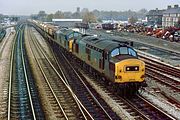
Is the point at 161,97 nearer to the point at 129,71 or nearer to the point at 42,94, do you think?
the point at 129,71

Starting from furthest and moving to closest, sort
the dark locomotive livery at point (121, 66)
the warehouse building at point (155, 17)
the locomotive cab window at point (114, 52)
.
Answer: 1. the warehouse building at point (155, 17)
2. the locomotive cab window at point (114, 52)
3. the dark locomotive livery at point (121, 66)

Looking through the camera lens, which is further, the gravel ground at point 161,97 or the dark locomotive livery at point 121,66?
the dark locomotive livery at point 121,66

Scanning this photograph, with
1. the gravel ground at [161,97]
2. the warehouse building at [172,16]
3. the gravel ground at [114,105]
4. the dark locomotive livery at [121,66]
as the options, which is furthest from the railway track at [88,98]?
the warehouse building at [172,16]

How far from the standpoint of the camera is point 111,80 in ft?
71.4

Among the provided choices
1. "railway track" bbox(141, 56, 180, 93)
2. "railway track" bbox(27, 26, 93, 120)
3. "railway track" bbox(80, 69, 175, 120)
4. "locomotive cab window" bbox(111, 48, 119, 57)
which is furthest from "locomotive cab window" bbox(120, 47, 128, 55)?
"railway track" bbox(141, 56, 180, 93)

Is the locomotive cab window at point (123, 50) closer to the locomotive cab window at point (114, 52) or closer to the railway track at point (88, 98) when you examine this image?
the locomotive cab window at point (114, 52)

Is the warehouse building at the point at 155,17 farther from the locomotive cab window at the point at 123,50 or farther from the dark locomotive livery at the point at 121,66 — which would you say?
Result: the locomotive cab window at the point at 123,50

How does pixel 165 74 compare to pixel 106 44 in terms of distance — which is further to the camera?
pixel 165 74

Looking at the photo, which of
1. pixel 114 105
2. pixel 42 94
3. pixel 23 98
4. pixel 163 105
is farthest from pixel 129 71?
pixel 23 98

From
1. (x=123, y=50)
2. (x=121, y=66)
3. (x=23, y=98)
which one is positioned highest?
(x=123, y=50)

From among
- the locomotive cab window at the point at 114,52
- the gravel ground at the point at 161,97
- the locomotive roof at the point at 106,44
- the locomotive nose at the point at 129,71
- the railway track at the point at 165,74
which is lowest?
the gravel ground at the point at 161,97

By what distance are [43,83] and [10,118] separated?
9529 mm

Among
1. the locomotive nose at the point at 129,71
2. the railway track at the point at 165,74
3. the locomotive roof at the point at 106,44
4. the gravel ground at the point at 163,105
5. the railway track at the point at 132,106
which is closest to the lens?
the railway track at the point at 132,106

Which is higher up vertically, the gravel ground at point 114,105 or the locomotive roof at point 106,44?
the locomotive roof at point 106,44
